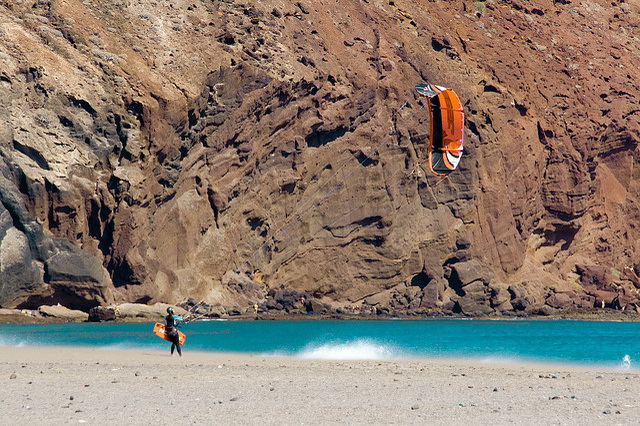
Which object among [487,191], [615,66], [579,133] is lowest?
[487,191]

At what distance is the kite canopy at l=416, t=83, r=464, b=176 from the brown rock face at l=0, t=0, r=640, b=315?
2926cm

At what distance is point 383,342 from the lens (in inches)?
1364

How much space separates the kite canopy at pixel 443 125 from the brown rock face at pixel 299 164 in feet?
96.0

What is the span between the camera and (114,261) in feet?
175

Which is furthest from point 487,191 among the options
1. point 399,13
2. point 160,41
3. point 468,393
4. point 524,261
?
point 468,393

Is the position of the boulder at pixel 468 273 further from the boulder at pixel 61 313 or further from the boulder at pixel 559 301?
the boulder at pixel 61 313

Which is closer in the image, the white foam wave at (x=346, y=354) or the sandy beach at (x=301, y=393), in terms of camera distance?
the sandy beach at (x=301, y=393)

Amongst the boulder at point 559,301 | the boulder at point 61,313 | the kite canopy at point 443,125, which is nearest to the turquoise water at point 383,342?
the boulder at point 61,313

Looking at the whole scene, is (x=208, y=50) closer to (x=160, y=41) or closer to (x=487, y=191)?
(x=160, y=41)

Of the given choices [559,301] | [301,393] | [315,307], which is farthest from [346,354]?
[559,301]

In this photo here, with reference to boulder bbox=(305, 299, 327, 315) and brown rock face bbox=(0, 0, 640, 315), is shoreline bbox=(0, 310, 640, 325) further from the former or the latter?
brown rock face bbox=(0, 0, 640, 315)

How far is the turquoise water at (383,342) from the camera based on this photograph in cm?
2628

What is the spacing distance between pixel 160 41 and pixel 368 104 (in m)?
15.2

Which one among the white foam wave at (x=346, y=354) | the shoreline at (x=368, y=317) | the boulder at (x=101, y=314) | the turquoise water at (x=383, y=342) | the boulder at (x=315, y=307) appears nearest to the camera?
the white foam wave at (x=346, y=354)
